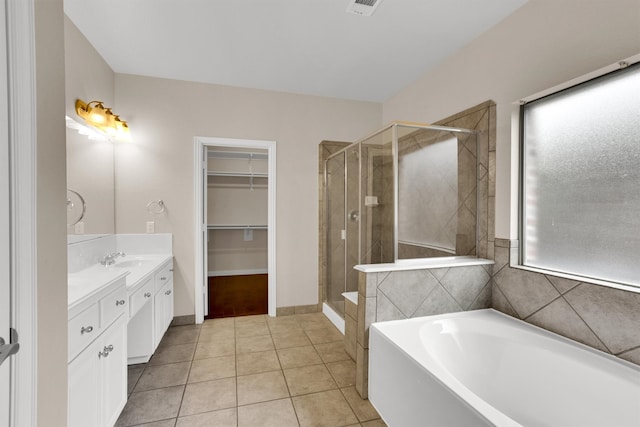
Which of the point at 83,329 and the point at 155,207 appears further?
the point at 155,207

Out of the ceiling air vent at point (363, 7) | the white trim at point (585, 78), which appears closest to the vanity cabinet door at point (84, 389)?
the ceiling air vent at point (363, 7)

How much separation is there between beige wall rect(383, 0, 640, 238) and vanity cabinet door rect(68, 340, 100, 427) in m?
2.51

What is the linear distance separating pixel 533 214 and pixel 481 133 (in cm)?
72

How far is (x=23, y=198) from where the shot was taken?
2.54ft

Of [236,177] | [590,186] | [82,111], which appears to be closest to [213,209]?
[236,177]

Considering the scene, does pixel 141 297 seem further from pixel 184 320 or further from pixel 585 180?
pixel 585 180

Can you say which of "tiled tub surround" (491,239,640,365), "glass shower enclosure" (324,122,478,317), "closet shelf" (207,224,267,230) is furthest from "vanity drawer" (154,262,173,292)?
"tiled tub surround" (491,239,640,365)

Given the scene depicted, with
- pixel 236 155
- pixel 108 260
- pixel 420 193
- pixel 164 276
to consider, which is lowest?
pixel 164 276

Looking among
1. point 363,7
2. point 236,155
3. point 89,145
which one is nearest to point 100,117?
point 89,145

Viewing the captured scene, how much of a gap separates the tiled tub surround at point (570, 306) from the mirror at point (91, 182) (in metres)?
3.09

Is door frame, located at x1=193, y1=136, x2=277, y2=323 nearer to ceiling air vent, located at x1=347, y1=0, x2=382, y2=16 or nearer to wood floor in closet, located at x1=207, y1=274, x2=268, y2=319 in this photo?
wood floor in closet, located at x1=207, y1=274, x2=268, y2=319

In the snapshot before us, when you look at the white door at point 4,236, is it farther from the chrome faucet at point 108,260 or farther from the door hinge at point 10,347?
the chrome faucet at point 108,260

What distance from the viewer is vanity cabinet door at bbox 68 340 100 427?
3.74 feet

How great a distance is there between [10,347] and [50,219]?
1.23ft
